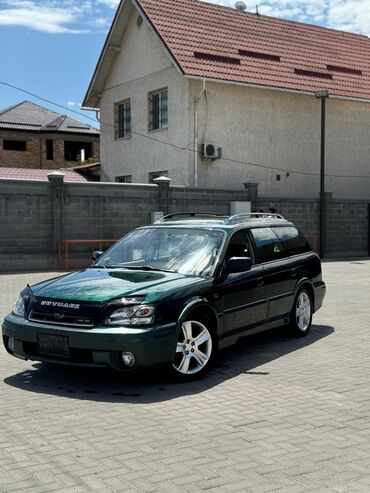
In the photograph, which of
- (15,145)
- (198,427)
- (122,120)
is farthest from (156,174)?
(15,145)

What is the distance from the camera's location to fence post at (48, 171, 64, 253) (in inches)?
709

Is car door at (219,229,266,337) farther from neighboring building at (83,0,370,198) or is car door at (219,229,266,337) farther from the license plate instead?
neighboring building at (83,0,370,198)

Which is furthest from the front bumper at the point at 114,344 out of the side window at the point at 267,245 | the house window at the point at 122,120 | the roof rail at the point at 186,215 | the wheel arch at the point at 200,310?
the house window at the point at 122,120

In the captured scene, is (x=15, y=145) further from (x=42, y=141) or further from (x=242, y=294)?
(x=242, y=294)

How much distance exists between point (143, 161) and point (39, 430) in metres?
21.1

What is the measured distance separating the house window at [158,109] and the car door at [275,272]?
16.7 metres

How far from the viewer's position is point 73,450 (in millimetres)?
4273

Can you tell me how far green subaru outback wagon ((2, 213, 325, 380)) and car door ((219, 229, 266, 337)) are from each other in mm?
11

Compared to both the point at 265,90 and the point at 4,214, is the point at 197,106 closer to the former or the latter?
the point at 265,90

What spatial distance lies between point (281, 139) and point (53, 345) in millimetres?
20563

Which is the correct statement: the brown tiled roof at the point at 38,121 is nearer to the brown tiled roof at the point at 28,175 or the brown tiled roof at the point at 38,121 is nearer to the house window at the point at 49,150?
the house window at the point at 49,150

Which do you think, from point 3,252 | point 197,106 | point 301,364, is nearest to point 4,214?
point 3,252

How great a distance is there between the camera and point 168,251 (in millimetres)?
7016

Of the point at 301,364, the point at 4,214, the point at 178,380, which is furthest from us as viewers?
the point at 4,214
